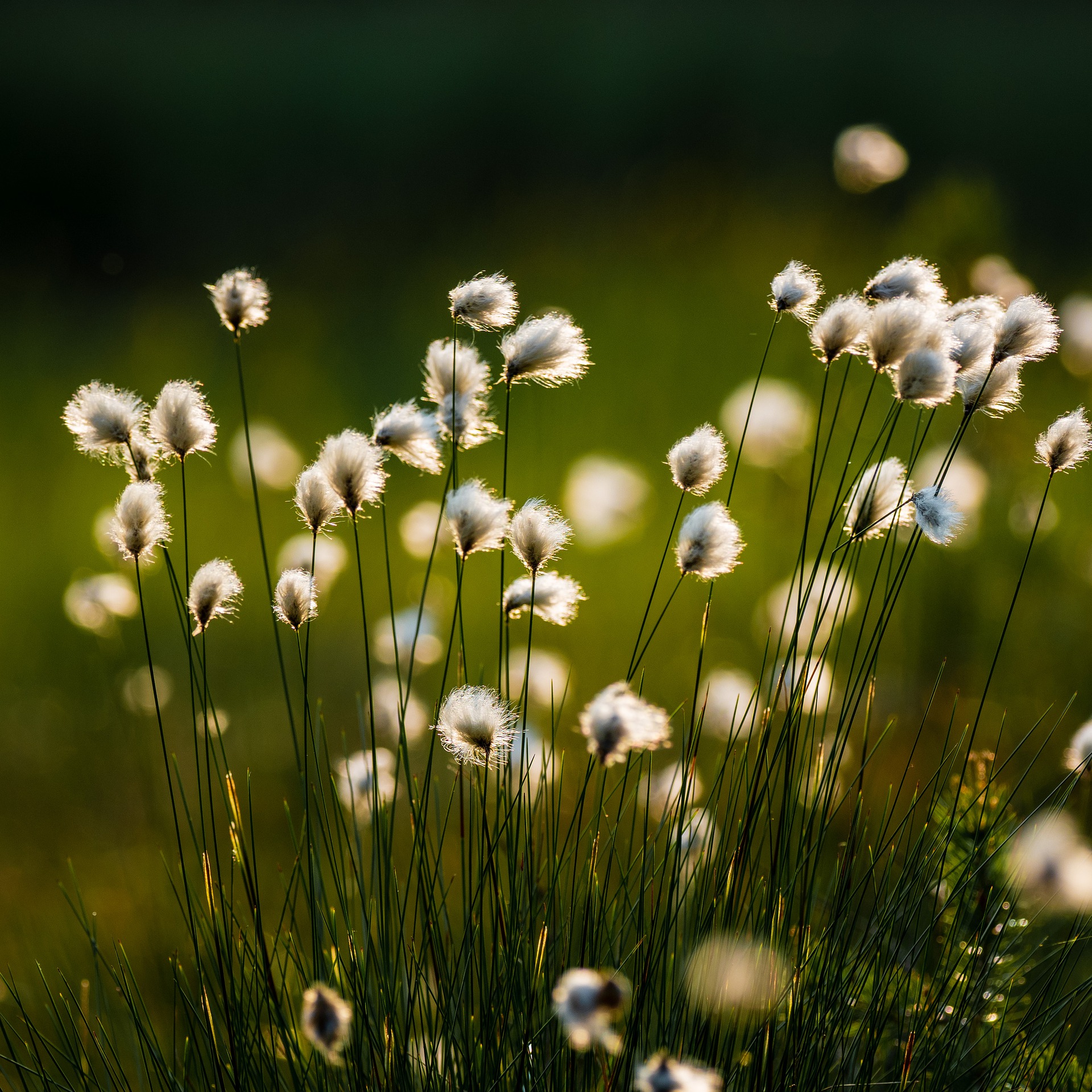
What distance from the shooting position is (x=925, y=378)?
1.20 m

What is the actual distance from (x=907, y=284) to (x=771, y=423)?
149 centimetres

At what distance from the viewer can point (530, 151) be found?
213 inches

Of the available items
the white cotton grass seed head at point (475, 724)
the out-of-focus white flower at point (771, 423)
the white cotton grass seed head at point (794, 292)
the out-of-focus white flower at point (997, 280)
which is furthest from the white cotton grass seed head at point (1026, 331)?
the out-of-focus white flower at point (997, 280)

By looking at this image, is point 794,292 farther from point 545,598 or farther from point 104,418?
point 104,418

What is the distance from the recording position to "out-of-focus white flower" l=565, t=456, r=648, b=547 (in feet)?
9.20

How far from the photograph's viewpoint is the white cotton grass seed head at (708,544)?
1.23 metres

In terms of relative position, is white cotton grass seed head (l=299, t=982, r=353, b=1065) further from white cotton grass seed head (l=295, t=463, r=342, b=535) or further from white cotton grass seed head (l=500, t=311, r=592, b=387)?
white cotton grass seed head (l=500, t=311, r=592, b=387)

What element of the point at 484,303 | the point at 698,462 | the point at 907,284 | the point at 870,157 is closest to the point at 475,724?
the point at 698,462

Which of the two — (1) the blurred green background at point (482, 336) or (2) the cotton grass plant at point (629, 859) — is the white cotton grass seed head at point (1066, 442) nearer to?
(2) the cotton grass plant at point (629, 859)

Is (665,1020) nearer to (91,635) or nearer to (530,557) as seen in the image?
(530,557)

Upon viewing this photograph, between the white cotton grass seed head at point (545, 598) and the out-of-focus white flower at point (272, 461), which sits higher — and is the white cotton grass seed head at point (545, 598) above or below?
below

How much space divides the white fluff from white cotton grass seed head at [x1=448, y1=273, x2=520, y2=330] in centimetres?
49

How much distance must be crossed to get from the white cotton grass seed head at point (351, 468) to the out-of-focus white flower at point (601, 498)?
1.31 metres

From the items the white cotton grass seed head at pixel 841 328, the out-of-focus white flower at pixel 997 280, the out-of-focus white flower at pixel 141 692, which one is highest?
the out-of-focus white flower at pixel 997 280
